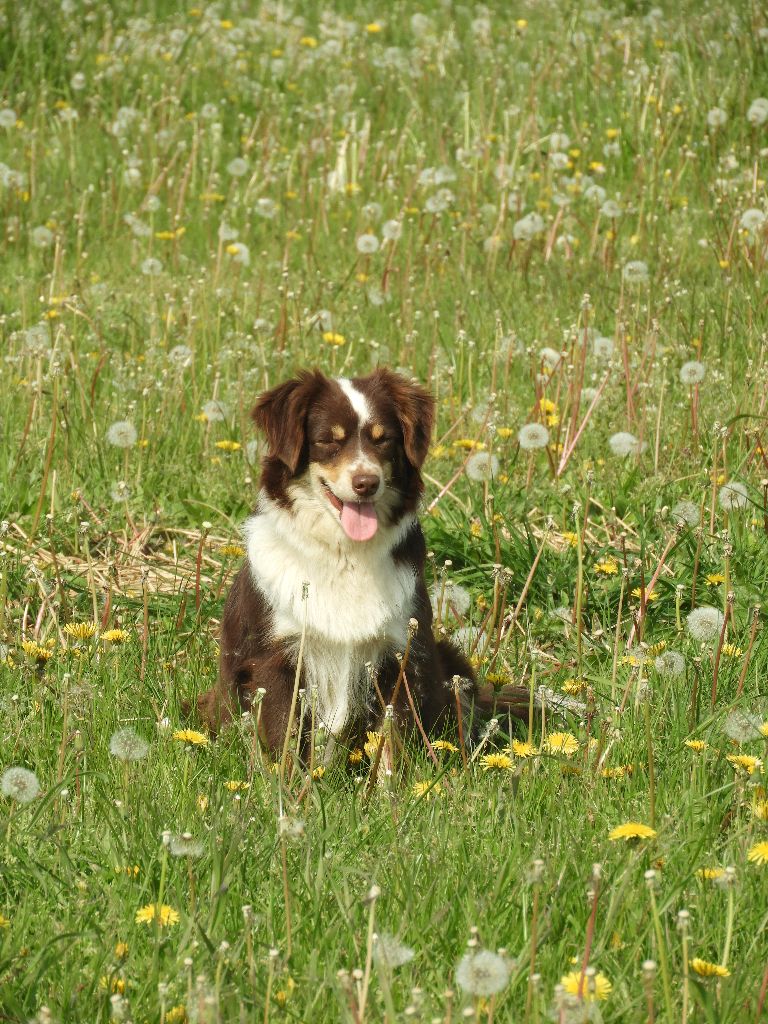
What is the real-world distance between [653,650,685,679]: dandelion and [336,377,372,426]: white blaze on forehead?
3.56 ft

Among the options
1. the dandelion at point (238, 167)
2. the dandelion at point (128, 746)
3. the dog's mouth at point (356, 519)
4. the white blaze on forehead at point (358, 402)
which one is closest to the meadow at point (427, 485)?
the dandelion at point (128, 746)

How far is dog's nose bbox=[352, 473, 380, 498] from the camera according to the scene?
4086mm

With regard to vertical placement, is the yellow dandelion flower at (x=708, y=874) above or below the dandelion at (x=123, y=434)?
above

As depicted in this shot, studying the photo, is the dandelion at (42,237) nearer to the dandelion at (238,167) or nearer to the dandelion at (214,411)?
the dandelion at (238,167)

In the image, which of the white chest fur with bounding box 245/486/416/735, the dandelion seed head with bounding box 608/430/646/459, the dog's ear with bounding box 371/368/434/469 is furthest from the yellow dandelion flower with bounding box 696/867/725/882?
the dandelion seed head with bounding box 608/430/646/459

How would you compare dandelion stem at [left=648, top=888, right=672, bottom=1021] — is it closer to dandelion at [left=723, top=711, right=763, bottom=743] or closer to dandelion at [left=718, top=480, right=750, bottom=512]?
dandelion at [left=723, top=711, right=763, bottom=743]

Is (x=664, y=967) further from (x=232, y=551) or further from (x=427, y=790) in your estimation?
(x=232, y=551)

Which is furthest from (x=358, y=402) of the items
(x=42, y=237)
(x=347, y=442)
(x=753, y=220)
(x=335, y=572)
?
(x=42, y=237)

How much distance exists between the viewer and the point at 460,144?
30.9 ft

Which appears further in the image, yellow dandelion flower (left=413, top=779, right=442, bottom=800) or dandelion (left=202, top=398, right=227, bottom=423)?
dandelion (left=202, top=398, right=227, bottom=423)

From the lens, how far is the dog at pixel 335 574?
13.8ft

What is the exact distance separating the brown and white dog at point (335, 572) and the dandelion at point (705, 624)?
28.8 inches

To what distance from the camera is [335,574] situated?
4301mm

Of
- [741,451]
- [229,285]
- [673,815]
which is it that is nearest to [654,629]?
[741,451]
